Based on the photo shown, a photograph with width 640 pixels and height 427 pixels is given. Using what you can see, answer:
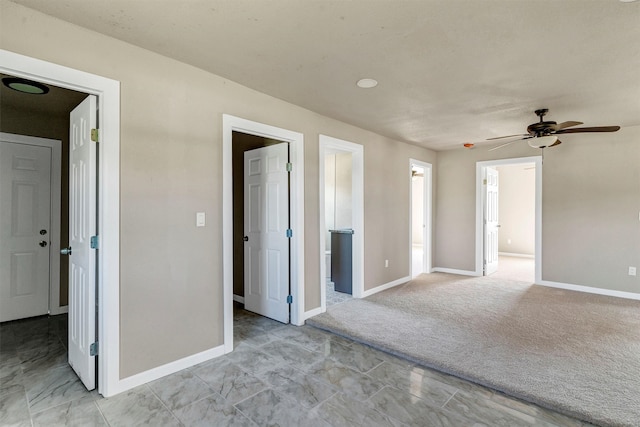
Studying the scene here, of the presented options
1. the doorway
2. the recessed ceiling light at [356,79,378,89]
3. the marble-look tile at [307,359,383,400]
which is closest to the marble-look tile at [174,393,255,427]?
the marble-look tile at [307,359,383,400]

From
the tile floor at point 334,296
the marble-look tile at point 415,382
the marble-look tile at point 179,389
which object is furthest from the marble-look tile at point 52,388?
the tile floor at point 334,296

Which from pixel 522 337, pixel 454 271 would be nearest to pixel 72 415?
pixel 522 337

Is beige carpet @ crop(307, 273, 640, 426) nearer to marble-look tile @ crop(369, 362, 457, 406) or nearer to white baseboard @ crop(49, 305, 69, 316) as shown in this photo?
marble-look tile @ crop(369, 362, 457, 406)

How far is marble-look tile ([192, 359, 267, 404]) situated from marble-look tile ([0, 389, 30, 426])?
102cm

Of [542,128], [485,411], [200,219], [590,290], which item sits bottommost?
[485,411]

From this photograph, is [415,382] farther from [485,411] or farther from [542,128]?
[542,128]

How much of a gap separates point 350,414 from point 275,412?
1.59ft

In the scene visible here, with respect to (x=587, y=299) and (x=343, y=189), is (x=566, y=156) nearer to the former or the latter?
(x=587, y=299)

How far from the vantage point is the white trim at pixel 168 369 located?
2.31m

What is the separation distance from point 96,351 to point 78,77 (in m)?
1.86

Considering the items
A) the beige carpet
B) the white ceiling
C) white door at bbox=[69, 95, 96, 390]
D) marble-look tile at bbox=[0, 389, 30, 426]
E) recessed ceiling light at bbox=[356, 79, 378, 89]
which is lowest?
marble-look tile at bbox=[0, 389, 30, 426]

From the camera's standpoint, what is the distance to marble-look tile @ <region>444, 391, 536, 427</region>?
6.57 feet

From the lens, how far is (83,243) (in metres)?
2.34

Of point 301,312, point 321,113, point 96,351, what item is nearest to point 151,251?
point 96,351
